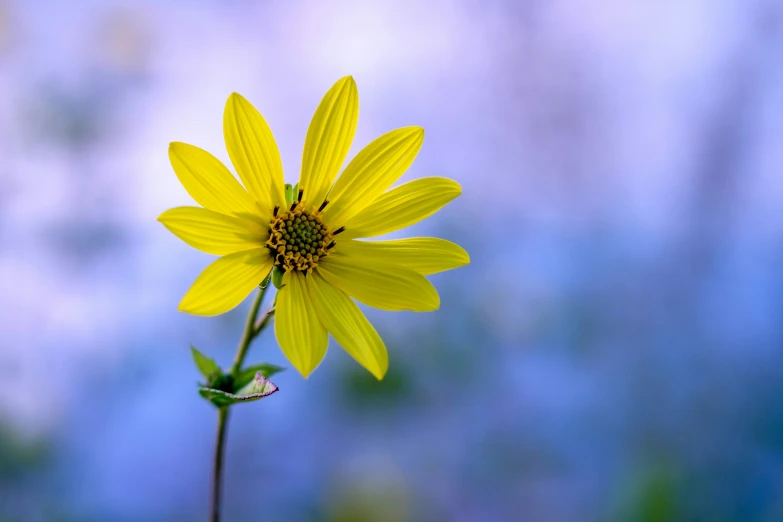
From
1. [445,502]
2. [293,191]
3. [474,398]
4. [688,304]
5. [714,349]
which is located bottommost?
[445,502]

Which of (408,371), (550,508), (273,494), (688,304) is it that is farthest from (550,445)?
(273,494)

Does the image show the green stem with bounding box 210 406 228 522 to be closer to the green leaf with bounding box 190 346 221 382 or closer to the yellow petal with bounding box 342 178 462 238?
the green leaf with bounding box 190 346 221 382

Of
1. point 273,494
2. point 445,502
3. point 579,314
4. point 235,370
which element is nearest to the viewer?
point 235,370

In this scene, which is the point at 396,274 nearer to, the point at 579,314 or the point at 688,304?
the point at 579,314

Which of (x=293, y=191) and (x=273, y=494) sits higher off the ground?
(x=293, y=191)

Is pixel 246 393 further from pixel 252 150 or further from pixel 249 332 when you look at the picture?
pixel 252 150

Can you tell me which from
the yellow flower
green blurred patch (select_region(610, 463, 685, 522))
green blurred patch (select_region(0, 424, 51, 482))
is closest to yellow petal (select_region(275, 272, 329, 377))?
the yellow flower

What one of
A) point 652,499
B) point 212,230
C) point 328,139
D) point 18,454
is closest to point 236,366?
point 212,230
